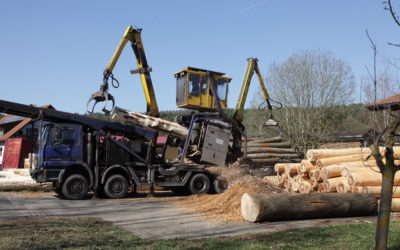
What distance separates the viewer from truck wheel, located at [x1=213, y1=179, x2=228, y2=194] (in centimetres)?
1645

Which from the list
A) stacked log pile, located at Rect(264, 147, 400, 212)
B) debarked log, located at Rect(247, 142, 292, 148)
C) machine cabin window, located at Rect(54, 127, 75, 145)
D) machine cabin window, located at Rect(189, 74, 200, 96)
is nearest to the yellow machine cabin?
machine cabin window, located at Rect(189, 74, 200, 96)

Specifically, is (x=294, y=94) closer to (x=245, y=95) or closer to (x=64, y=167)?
(x=245, y=95)

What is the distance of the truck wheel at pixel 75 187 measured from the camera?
14.8m

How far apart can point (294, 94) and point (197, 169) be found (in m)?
20.3

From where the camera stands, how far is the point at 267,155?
65.1 ft

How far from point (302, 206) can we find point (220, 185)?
684 cm

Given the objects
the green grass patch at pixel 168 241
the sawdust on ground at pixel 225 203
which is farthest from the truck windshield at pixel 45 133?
the green grass patch at pixel 168 241

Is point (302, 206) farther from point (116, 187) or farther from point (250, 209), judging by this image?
point (116, 187)

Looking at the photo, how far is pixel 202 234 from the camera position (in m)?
8.37

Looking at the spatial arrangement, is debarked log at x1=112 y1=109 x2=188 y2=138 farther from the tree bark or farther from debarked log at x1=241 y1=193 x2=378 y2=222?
the tree bark

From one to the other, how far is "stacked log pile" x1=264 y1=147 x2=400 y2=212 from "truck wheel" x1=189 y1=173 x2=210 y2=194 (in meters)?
2.70

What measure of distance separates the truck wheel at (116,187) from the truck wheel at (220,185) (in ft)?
11.2

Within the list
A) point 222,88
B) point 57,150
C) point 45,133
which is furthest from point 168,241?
point 222,88

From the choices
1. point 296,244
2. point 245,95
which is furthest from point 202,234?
point 245,95
